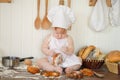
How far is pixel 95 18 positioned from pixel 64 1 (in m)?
0.24

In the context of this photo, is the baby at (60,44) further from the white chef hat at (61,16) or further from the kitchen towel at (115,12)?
the kitchen towel at (115,12)

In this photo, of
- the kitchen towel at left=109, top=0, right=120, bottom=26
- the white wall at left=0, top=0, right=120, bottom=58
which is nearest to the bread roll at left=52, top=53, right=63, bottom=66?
the white wall at left=0, top=0, right=120, bottom=58

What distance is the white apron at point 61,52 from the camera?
57.5 inches

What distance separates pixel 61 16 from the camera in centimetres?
148

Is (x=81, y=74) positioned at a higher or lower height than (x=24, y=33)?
lower

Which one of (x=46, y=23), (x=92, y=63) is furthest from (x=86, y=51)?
(x=46, y=23)

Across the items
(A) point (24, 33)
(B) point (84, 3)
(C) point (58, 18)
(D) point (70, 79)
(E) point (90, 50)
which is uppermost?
(B) point (84, 3)

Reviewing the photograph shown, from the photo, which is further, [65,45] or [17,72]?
[65,45]

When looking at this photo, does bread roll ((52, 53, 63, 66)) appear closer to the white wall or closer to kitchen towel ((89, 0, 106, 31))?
the white wall

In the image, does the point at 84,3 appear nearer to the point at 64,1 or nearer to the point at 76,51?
the point at 64,1

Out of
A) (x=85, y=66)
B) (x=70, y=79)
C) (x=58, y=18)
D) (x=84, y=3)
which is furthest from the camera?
(x=84, y=3)

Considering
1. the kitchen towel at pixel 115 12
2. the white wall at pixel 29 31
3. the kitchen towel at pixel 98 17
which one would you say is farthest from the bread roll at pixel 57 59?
the kitchen towel at pixel 115 12

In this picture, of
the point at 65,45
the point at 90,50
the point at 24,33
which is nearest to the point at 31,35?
the point at 24,33

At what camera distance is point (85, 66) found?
62.4 inches
